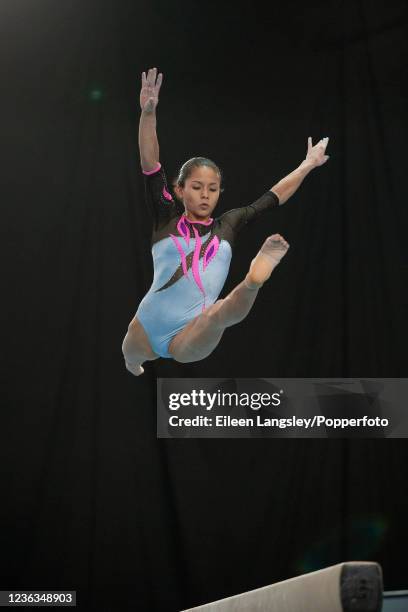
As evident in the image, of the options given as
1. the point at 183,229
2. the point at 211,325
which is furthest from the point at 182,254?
the point at 211,325

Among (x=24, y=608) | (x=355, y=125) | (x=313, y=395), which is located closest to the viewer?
(x=24, y=608)

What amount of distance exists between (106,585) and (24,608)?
0.42 meters

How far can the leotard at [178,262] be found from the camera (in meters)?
4.32

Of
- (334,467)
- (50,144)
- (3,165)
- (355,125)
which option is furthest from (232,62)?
(334,467)

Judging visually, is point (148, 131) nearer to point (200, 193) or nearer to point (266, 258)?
point (200, 193)

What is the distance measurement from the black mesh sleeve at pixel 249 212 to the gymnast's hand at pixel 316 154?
31cm

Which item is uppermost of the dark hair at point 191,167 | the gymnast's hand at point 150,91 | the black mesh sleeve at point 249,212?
the gymnast's hand at point 150,91

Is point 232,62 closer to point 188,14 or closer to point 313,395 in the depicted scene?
point 188,14

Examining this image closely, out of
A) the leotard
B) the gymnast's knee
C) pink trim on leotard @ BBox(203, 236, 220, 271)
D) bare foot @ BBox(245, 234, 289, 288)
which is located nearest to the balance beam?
bare foot @ BBox(245, 234, 289, 288)

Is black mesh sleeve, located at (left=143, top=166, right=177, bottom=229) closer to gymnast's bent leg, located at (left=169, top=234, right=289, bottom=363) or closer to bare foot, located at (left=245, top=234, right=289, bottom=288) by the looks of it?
gymnast's bent leg, located at (left=169, top=234, right=289, bottom=363)

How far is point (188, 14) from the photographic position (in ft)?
15.8

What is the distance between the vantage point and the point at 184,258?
4.37 metres

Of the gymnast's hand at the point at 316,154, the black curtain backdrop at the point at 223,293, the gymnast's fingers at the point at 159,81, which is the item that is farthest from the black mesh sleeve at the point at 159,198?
the gymnast's hand at the point at 316,154

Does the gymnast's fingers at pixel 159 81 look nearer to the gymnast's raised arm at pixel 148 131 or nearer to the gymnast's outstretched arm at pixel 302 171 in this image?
the gymnast's raised arm at pixel 148 131
